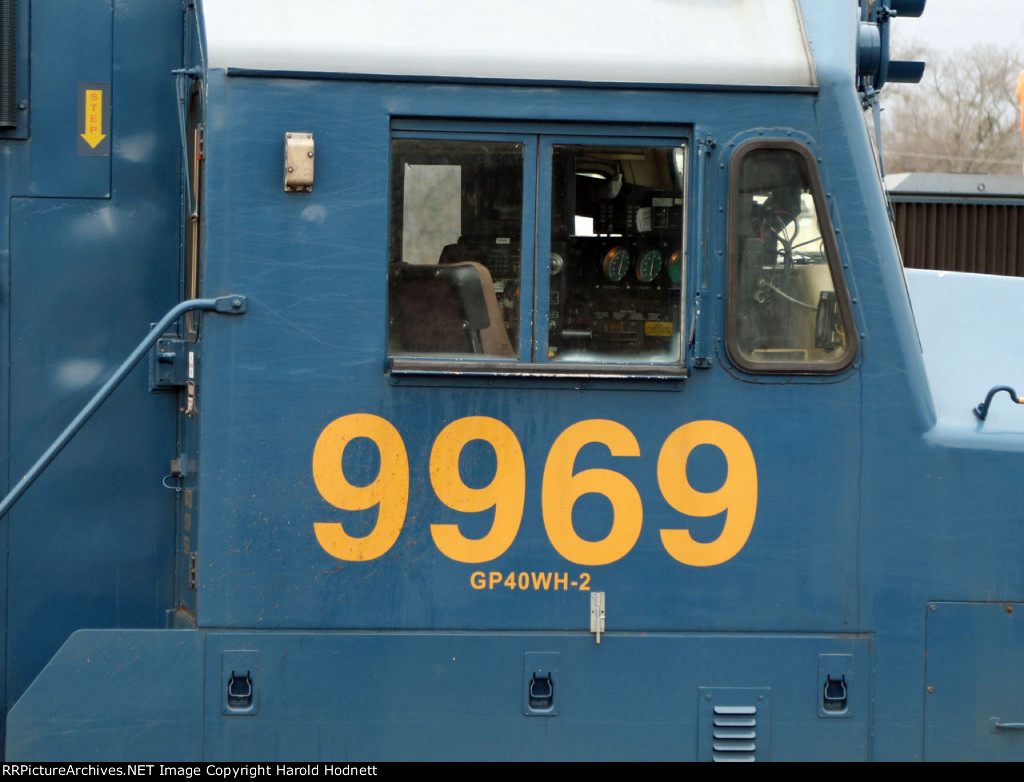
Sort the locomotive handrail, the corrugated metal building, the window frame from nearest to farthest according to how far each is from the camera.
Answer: the locomotive handrail, the window frame, the corrugated metal building

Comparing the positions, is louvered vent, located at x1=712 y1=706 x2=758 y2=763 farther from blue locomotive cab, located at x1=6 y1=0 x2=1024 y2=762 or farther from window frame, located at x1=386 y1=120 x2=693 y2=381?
window frame, located at x1=386 y1=120 x2=693 y2=381

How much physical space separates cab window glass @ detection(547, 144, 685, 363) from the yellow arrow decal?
1.41 metres

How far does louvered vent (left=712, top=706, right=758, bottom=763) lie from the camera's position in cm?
311

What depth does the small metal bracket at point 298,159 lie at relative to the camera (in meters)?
3.02

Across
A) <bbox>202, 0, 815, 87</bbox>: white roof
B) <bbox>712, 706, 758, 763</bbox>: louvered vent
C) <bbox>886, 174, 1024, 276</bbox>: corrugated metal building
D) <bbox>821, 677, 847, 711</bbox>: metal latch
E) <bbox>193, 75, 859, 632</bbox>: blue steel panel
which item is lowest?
<bbox>712, 706, 758, 763</bbox>: louvered vent

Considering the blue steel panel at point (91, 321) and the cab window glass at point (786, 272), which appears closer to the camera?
the cab window glass at point (786, 272)

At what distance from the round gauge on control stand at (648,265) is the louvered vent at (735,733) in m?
1.22

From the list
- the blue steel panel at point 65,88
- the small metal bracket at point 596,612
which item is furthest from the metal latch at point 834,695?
the blue steel panel at point 65,88

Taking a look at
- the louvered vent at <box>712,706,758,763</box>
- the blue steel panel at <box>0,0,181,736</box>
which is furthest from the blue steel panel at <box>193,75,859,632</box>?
A: the blue steel panel at <box>0,0,181,736</box>

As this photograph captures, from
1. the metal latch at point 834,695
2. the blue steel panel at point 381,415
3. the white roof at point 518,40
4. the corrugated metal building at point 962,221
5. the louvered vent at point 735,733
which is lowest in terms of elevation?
the louvered vent at point 735,733

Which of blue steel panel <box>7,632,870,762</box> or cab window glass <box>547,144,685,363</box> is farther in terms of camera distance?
cab window glass <box>547,144,685,363</box>

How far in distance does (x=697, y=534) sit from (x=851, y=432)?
0.51 meters

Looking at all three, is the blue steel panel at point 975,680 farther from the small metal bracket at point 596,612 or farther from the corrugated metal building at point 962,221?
the corrugated metal building at point 962,221

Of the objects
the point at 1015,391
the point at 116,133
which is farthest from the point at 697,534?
the point at 116,133
